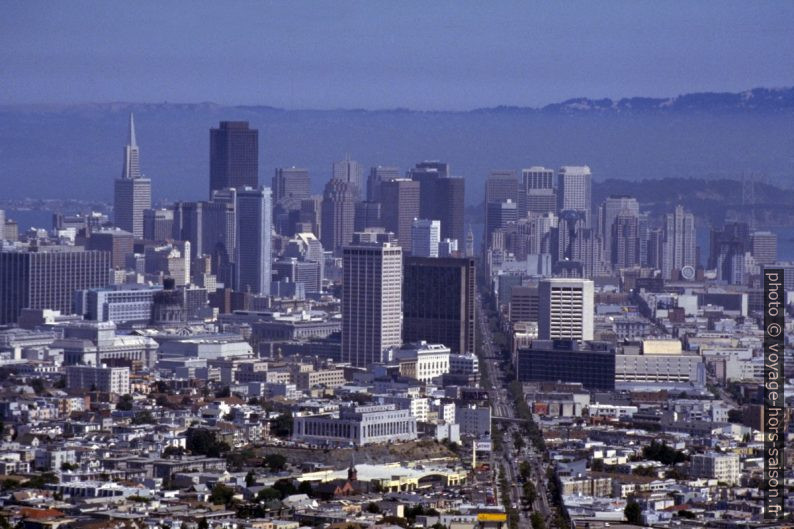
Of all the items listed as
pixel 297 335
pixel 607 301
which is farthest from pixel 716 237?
pixel 297 335

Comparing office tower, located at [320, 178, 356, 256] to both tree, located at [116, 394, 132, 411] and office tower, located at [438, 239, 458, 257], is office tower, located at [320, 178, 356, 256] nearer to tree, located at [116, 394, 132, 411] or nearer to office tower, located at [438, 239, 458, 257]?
→ office tower, located at [438, 239, 458, 257]

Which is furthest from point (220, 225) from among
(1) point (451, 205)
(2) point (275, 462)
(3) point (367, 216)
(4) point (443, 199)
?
(2) point (275, 462)

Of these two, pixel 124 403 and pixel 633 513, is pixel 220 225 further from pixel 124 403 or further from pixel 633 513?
pixel 633 513

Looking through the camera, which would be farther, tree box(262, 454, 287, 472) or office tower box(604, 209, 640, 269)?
office tower box(604, 209, 640, 269)

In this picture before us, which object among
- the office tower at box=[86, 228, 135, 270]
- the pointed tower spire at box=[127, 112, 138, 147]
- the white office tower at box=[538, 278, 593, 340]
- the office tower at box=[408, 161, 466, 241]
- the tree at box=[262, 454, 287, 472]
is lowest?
the tree at box=[262, 454, 287, 472]

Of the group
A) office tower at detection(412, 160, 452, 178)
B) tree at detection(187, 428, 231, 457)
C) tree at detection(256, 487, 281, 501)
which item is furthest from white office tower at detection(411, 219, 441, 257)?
tree at detection(256, 487, 281, 501)

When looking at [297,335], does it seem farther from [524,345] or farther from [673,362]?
[673,362]
